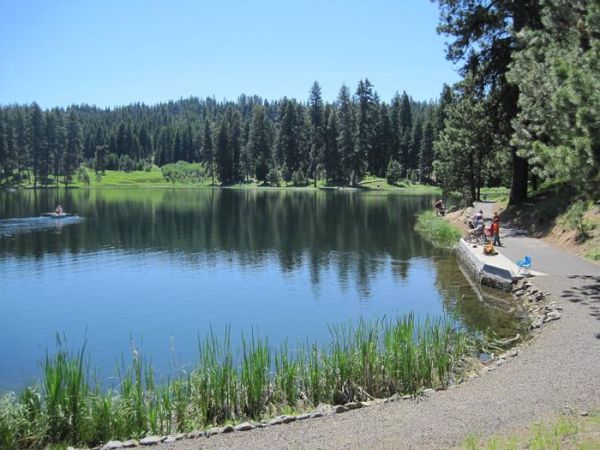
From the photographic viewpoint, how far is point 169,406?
9.77 metres

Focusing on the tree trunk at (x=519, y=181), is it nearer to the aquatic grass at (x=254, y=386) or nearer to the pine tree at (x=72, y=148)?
the aquatic grass at (x=254, y=386)

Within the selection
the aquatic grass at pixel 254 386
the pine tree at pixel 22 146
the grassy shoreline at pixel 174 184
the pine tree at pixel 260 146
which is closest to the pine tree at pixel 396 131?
the grassy shoreline at pixel 174 184

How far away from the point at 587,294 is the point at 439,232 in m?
23.1

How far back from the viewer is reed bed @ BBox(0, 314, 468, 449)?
9414 millimetres

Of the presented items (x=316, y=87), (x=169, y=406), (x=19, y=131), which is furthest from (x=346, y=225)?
(x=19, y=131)

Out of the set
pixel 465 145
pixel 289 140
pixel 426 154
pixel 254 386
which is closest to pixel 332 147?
pixel 289 140

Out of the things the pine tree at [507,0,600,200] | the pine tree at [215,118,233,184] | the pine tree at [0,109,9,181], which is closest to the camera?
the pine tree at [507,0,600,200]

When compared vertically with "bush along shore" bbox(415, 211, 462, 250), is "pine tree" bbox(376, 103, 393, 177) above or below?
above

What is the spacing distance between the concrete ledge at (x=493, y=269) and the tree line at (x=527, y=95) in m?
3.89

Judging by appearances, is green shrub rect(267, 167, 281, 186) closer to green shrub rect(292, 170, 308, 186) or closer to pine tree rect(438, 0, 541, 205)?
green shrub rect(292, 170, 308, 186)

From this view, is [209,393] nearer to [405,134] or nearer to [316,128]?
[316,128]

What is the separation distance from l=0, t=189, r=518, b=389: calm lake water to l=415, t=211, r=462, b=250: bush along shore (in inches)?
47.7

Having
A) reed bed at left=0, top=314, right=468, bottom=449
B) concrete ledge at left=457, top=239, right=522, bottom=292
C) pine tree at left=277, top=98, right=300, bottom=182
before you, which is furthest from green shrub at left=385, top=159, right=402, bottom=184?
reed bed at left=0, top=314, right=468, bottom=449

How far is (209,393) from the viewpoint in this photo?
1038 centimetres
